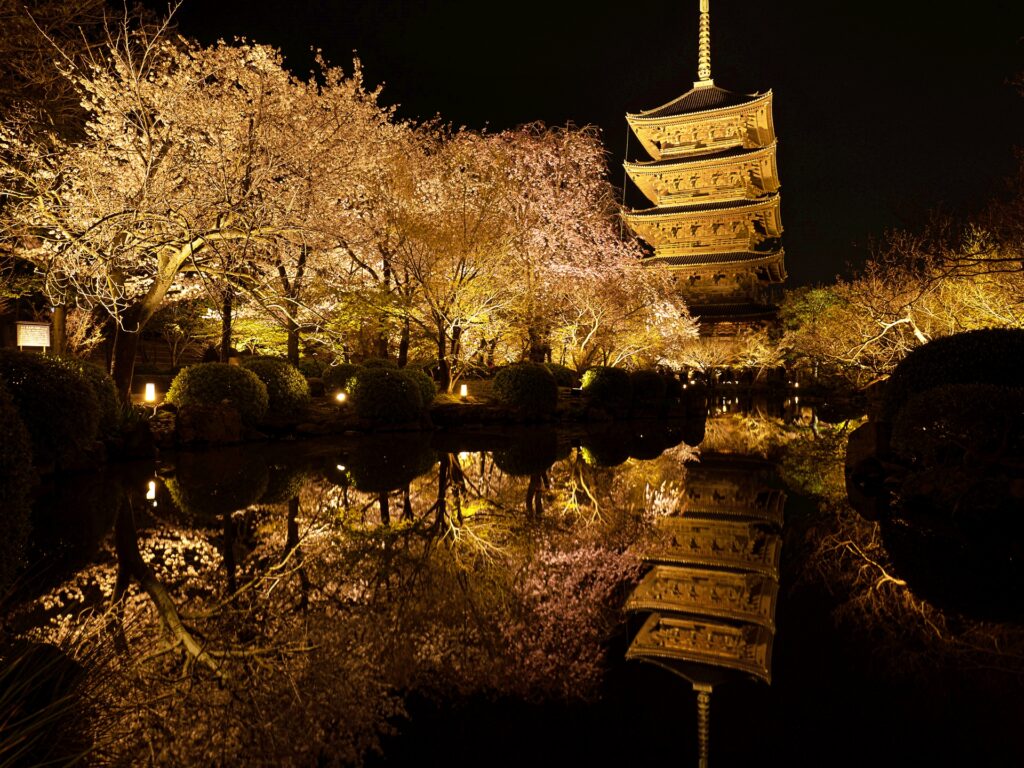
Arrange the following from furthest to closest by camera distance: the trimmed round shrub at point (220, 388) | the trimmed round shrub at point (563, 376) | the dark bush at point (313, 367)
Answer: the dark bush at point (313, 367), the trimmed round shrub at point (563, 376), the trimmed round shrub at point (220, 388)

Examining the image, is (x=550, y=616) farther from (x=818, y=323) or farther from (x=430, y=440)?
(x=818, y=323)

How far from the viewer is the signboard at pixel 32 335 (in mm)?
11945

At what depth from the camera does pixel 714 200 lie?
39.9 metres

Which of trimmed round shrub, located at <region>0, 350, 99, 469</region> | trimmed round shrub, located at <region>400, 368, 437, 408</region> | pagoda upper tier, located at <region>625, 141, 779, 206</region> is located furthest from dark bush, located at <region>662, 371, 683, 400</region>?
trimmed round shrub, located at <region>0, 350, 99, 469</region>

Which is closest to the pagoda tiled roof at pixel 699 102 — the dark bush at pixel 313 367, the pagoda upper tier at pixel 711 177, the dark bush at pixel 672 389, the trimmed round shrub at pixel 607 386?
the pagoda upper tier at pixel 711 177

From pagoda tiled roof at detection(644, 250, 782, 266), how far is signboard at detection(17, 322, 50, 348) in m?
31.0

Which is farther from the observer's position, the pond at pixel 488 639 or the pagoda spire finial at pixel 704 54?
the pagoda spire finial at pixel 704 54

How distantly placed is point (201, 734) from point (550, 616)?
228cm

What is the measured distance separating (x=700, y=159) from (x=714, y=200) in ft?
8.65

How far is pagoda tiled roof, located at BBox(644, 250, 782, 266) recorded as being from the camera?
124ft

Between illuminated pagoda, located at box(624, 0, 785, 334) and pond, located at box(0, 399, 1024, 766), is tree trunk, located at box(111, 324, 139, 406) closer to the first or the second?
pond, located at box(0, 399, 1024, 766)

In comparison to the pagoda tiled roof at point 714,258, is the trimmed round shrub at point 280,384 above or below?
below

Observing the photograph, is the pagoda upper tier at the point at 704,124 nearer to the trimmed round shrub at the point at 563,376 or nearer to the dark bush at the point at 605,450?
the trimmed round shrub at the point at 563,376

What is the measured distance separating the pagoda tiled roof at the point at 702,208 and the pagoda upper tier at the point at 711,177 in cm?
60
